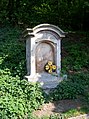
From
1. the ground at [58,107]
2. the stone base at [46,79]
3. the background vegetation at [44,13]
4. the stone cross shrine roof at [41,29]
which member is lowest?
the ground at [58,107]

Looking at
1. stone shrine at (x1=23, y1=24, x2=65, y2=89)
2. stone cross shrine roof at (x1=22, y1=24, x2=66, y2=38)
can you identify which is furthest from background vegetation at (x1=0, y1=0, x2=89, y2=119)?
stone cross shrine roof at (x1=22, y1=24, x2=66, y2=38)

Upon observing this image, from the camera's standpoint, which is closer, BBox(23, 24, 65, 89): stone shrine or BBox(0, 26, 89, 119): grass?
BBox(23, 24, 65, 89): stone shrine

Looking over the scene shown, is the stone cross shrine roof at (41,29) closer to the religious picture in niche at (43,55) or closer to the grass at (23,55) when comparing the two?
the religious picture in niche at (43,55)

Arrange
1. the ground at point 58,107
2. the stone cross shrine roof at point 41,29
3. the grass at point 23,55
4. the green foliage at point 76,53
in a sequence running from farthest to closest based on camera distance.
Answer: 1. the green foliage at point 76,53
2. the grass at point 23,55
3. the stone cross shrine roof at point 41,29
4. the ground at point 58,107

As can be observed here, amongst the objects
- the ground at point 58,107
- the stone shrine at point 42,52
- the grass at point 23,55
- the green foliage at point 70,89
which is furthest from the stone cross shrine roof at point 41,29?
the ground at point 58,107

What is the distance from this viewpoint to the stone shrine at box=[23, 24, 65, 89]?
21.3 feet

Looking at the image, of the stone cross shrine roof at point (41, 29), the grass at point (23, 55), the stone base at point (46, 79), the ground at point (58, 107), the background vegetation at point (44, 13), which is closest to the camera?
the ground at point (58, 107)

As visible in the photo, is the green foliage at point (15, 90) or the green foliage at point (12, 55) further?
the green foliage at point (12, 55)

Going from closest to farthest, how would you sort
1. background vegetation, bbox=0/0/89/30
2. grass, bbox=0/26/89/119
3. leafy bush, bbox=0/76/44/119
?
leafy bush, bbox=0/76/44/119
grass, bbox=0/26/89/119
background vegetation, bbox=0/0/89/30

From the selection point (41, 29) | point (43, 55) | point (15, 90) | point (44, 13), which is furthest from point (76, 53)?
point (44, 13)

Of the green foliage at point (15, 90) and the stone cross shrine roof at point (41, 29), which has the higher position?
the stone cross shrine roof at point (41, 29)

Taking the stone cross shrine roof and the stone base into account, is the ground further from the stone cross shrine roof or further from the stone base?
the stone cross shrine roof

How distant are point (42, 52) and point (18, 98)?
4.76 feet

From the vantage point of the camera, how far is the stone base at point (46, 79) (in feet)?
21.2
